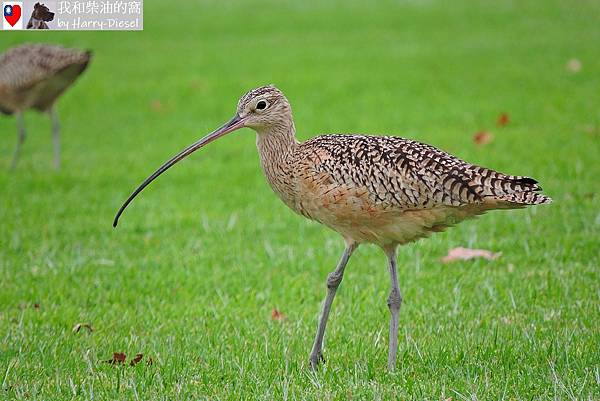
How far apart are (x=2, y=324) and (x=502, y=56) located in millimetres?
11700

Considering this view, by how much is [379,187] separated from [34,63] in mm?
7560

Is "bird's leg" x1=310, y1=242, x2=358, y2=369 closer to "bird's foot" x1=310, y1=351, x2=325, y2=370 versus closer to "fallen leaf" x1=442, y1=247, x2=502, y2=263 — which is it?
"bird's foot" x1=310, y1=351, x2=325, y2=370

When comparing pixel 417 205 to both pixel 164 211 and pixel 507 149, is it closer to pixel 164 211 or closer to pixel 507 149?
pixel 164 211

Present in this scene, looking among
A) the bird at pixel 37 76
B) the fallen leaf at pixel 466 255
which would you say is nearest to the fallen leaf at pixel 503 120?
the fallen leaf at pixel 466 255

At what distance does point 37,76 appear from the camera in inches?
442

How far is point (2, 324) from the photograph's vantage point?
234 inches

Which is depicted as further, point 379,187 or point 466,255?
point 466,255

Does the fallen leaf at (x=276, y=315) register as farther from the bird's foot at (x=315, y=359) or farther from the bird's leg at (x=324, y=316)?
the bird's foot at (x=315, y=359)

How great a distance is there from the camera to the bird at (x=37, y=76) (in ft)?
36.4

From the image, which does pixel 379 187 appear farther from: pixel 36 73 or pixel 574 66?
pixel 574 66

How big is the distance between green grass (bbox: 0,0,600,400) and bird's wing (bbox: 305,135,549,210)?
885 mm

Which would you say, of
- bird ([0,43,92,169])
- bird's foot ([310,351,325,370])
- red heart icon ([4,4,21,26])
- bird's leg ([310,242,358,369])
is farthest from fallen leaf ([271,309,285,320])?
red heart icon ([4,4,21,26])

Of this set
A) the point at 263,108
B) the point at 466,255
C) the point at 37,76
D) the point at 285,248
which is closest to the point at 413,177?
the point at 263,108

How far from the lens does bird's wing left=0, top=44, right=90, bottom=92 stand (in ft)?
36.3
